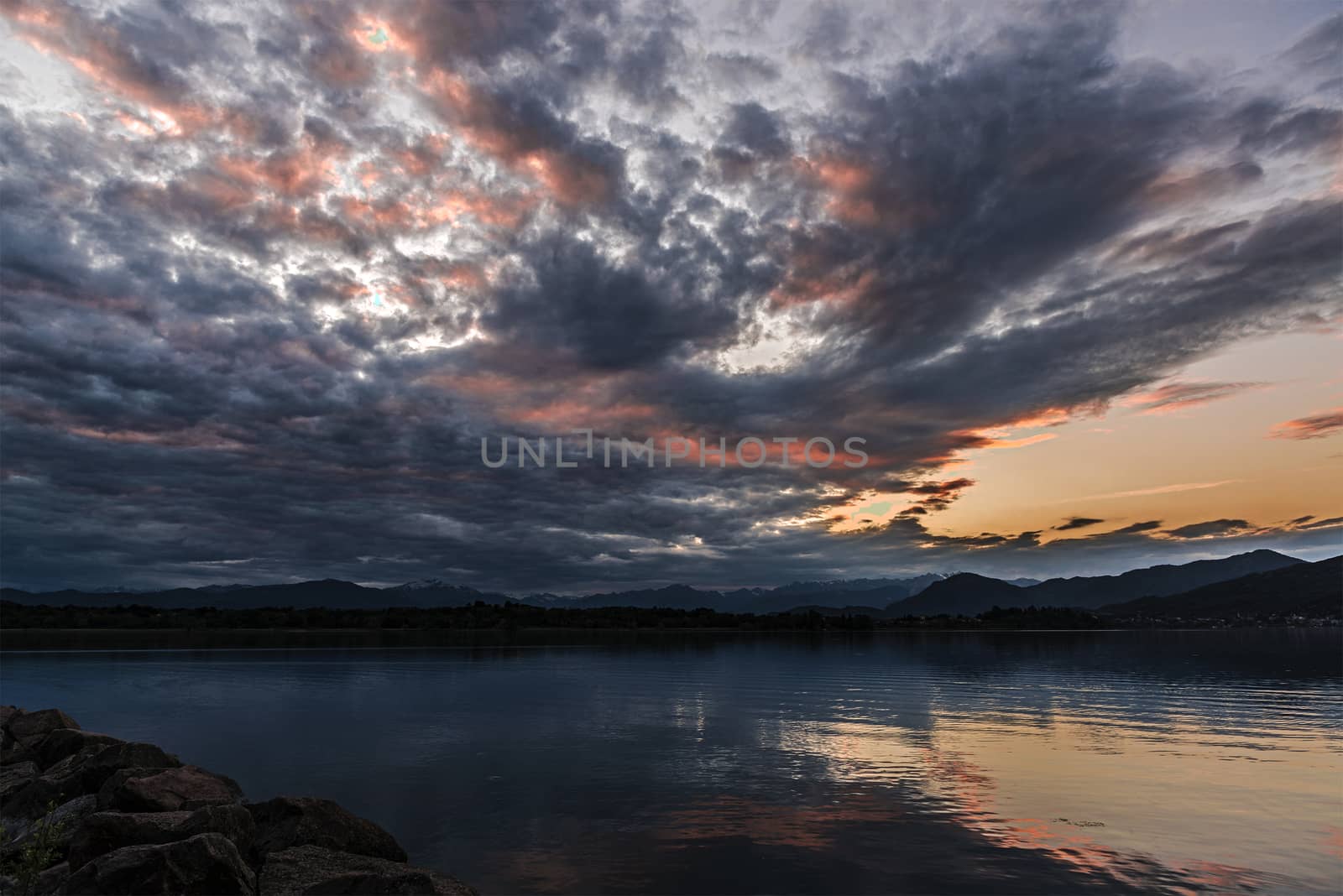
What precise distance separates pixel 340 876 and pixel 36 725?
31259 millimetres

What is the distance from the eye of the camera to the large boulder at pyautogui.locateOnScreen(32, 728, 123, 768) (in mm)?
32656

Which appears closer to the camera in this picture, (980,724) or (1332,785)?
(1332,785)

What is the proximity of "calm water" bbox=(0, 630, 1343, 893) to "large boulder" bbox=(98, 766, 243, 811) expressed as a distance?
6.15 metres

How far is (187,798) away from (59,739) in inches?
604

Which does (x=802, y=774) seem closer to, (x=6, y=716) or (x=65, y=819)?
(x=65, y=819)

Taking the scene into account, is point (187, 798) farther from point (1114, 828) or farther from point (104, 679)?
point (104, 679)

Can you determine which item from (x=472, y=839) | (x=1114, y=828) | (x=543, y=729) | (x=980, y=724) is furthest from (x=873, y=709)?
(x=472, y=839)

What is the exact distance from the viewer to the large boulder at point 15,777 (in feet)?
93.7

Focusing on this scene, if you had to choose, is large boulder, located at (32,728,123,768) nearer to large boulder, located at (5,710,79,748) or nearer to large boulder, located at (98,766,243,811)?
large boulder, located at (5,710,79,748)

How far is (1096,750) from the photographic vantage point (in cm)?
4150

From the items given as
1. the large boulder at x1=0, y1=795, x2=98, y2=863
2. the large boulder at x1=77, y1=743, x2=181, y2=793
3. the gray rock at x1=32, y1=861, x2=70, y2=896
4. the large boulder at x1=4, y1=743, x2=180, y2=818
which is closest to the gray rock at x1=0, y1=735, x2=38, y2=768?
the large boulder at x1=4, y1=743, x2=180, y2=818

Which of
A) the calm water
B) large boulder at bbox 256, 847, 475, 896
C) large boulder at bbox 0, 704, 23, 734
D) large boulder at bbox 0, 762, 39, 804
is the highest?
large boulder at bbox 0, 704, 23, 734

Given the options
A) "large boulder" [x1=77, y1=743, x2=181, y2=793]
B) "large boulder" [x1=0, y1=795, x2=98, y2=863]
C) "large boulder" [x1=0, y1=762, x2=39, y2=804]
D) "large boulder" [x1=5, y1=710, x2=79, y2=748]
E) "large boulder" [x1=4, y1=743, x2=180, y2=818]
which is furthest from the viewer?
"large boulder" [x1=5, y1=710, x2=79, y2=748]

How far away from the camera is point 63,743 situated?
33219 millimetres
